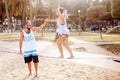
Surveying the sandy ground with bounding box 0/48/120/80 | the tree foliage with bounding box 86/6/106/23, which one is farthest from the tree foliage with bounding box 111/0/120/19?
the sandy ground with bounding box 0/48/120/80

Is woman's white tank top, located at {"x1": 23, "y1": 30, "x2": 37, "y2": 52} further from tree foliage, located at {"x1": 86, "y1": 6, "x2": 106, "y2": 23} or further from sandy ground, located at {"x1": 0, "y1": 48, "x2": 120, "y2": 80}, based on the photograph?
tree foliage, located at {"x1": 86, "y1": 6, "x2": 106, "y2": 23}

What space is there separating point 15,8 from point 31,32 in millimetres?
49538

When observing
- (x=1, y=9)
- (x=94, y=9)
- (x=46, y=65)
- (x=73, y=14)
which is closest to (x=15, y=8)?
(x=1, y=9)

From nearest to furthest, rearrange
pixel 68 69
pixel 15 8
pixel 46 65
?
1. pixel 68 69
2. pixel 46 65
3. pixel 15 8

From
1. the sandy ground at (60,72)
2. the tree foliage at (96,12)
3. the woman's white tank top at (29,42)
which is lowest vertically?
the sandy ground at (60,72)

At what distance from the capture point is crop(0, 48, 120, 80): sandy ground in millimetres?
9398

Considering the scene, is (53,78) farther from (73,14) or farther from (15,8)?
(73,14)

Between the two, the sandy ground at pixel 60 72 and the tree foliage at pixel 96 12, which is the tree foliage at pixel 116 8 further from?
the sandy ground at pixel 60 72

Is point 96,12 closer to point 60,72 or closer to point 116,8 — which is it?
point 116,8

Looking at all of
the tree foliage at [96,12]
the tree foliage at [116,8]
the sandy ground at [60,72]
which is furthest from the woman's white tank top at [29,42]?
the tree foliage at [96,12]

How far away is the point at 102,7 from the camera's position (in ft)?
213

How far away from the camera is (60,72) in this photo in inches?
403

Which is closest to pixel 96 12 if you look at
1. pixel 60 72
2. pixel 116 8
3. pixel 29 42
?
pixel 116 8

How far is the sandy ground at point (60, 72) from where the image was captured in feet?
30.8
